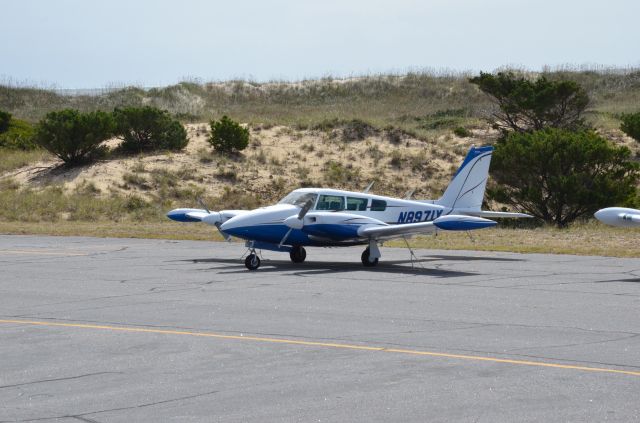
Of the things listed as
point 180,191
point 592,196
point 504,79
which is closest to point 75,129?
point 180,191

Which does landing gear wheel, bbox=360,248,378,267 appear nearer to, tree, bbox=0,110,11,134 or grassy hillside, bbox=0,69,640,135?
grassy hillside, bbox=0,69,640,135

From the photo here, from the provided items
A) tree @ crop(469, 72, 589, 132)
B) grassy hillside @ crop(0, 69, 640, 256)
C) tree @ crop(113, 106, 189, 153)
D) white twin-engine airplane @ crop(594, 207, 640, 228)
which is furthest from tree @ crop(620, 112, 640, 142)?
white twin-engine airplane @ crop(594, 207, 640, 228)

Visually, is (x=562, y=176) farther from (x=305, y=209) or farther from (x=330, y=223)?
(x=305, y=209)

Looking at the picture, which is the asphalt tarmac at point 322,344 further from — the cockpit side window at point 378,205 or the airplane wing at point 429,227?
the cockpit side window at point 378,205

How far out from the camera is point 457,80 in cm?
8006

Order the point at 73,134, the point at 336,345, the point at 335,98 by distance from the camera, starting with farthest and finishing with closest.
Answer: the point at 335,98, the point at 73,134, the point at 336,345

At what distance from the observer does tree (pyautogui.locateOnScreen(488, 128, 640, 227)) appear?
3919cm

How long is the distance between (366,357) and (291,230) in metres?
11.7

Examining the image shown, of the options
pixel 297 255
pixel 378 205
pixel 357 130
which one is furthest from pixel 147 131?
pixel 378 205

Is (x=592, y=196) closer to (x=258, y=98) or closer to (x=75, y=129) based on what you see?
(x=75, y=129)

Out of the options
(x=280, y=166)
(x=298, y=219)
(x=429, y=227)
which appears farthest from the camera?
(x=280, y=166)

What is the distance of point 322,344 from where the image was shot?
12.5 m

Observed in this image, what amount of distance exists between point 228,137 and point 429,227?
35.4m

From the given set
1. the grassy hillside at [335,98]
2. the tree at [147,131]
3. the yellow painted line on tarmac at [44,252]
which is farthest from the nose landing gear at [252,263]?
the grassy hillside at [335,98]
